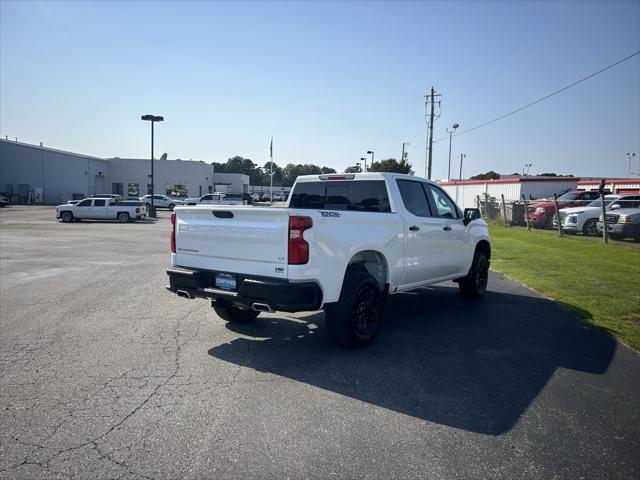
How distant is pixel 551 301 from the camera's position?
26.9ft

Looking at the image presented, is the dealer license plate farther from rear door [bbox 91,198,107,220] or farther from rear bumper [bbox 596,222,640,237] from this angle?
rear door [bbox 91,198,107,220]

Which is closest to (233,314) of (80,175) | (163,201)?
(163,201)

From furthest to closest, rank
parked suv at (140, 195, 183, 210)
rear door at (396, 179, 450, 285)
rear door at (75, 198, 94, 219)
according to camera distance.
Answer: parked suv at (140, 195, 183, 210) → rear door at (75, 198, 94, 219) → rear door at (396, 179, 450, 285)

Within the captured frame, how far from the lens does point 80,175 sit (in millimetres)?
61094

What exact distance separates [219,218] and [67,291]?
16.0 ft

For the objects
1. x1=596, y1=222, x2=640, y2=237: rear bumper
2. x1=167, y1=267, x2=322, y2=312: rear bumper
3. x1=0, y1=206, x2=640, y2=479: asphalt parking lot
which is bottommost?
x1=0, y1=206, x2=640, y2=479: asphalt parking lot

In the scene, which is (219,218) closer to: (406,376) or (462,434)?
(406,376)

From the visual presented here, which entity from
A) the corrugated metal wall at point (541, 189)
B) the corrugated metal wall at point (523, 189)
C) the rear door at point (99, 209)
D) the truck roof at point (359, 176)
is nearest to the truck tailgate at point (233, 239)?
the truck roof at point (359, 176)

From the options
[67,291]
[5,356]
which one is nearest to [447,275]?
[5,356]

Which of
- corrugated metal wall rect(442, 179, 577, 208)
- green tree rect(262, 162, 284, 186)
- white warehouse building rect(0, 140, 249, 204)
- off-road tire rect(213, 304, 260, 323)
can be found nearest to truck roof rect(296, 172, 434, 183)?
off-road tire rect(213, 304, 260, 323)

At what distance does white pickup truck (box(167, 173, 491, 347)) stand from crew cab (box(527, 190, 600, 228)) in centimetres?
1795

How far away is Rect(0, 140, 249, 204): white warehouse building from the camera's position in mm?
52906

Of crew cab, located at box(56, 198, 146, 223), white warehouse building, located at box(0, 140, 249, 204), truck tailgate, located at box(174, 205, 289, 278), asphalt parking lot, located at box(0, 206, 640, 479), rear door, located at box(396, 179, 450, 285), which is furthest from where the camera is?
white warehouse building, located at box(0, 140, 249, 204)

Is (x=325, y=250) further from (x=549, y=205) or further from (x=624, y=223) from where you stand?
(x=549, y=205)
